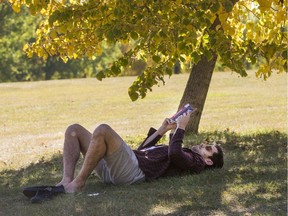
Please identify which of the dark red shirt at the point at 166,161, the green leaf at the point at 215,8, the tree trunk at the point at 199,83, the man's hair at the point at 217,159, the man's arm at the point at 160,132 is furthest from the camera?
the tree trunk at the point at 199,83

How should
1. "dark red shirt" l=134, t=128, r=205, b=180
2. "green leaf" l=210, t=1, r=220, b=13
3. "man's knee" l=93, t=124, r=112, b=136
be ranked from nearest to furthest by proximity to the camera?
"green leaf" l=210, t=1, r=220, b=13, "man's knee" l=93, t=124, r=112, b=136, "dark red shirt" l=134, t=128, r=205, b=180

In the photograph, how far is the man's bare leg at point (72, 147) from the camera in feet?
21.0

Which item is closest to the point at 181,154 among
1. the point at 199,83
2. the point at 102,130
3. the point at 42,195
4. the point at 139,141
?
the point at 102,130

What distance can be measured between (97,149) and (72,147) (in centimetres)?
46

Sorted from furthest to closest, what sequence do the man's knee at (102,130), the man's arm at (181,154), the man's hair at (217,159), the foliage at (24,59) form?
the foliage at (24,59) → the man's hair at (217,159) → the man's arm at (181,154) → the man's knee at (102,130)

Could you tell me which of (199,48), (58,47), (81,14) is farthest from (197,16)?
(58,47)

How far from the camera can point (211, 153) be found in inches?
273

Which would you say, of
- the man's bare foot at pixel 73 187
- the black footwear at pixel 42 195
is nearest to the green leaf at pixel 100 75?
the man's bare foot at pixel 73 187

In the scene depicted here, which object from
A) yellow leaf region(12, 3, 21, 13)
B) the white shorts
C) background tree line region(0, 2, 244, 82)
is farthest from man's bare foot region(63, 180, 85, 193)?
background tree line region(0, 2, 244, 82)

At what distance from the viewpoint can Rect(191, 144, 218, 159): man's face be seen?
22.4ft

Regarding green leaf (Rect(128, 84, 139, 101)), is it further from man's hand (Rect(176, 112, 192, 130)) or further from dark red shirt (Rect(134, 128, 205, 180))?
man's hand (Rect(176, 112, 192, 130))

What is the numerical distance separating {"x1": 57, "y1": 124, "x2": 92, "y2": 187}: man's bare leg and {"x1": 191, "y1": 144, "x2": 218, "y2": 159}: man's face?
107 centimetres

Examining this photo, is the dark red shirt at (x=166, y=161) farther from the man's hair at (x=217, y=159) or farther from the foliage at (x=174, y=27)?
the foliage at (x=174, y=27)

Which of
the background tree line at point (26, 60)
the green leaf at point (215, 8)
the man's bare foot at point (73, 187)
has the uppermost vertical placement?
the green leaf at point (215, 8)
